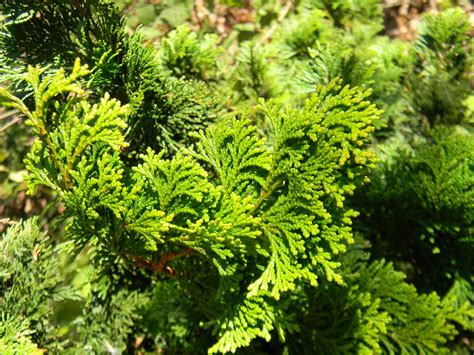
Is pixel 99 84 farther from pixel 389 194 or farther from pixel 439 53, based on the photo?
pixel 439 53

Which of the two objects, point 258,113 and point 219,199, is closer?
point 219,199

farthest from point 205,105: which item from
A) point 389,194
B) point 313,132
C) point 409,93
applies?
point 409,93

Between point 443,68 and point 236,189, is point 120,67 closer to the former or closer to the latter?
point 236,189

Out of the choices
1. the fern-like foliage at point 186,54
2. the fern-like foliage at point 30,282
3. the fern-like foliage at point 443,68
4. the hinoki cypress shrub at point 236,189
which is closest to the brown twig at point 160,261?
the hinoki cypress shrub at point 236,189

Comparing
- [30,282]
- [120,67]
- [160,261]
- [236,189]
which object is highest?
[120,67]

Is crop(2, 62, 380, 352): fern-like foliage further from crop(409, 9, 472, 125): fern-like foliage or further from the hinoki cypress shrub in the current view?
crop(409, 9, 472, 125): fern-like foliage

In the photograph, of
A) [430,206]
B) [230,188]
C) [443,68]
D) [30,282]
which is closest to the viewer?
[230,188]

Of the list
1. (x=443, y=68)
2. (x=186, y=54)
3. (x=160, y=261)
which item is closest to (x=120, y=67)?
(x=186, y=54)

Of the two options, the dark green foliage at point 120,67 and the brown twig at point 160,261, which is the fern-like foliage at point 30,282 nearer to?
the brown twig at point 160,261
